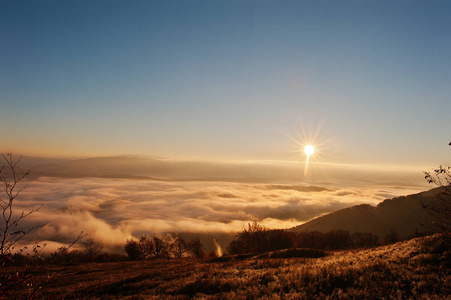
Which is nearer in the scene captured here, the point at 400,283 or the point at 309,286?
the point at 400,283

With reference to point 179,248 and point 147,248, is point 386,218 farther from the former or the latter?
point 147,248

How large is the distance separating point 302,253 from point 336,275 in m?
20.1

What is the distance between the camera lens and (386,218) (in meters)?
137

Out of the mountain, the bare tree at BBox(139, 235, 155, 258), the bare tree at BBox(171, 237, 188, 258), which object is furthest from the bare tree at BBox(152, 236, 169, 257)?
the mountain

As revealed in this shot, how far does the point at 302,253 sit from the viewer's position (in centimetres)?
2917

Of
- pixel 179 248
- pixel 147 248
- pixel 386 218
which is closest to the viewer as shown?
pixel 147 248

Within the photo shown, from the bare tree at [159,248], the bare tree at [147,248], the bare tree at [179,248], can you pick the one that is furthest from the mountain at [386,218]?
the bare tree at [147,248]

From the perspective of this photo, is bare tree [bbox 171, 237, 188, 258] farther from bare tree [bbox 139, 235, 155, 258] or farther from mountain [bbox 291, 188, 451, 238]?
Answer: mountain [bbox 291, 188, 451, 238]

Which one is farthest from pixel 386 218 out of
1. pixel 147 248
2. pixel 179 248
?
pixel 147 248

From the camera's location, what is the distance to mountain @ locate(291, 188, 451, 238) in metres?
125

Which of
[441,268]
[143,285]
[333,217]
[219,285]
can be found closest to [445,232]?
[441,268]

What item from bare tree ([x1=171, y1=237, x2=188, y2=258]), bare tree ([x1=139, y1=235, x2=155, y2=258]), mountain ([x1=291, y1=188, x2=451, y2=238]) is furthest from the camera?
mountain ([x1=291, y1=188, x2=451, y2=238])

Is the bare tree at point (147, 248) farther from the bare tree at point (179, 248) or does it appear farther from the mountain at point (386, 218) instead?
the mountain at point (386, 218)

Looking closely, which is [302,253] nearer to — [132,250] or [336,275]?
[336,275]
